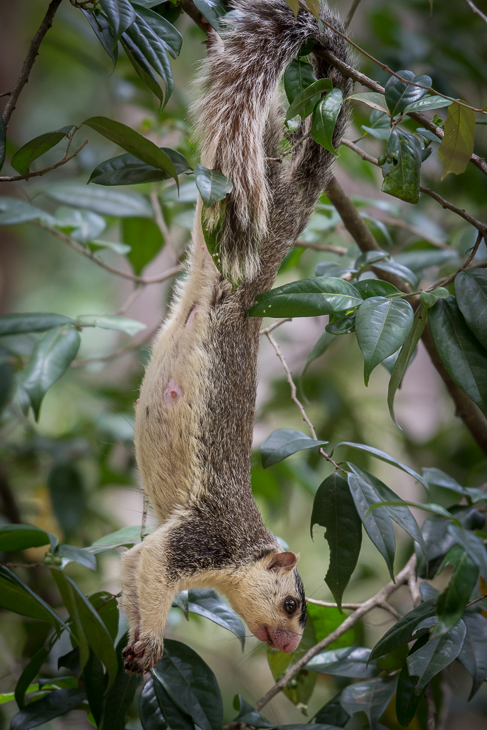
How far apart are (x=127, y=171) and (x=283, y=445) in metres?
0.48

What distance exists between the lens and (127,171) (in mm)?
901

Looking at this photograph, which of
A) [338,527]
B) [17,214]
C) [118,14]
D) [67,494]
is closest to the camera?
[118,14]

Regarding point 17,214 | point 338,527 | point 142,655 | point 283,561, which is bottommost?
point 142,655

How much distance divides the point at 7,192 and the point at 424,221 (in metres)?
1.80

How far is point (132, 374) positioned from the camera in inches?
85.7

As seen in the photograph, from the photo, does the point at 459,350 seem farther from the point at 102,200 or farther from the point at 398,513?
the point at 102,200

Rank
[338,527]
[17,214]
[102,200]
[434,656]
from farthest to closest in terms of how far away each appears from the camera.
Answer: [102,200], [17,214], [338,527], [434,656]

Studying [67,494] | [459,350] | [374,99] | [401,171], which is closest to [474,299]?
[459,350]

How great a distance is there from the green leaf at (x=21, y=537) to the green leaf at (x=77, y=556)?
0.20 ft

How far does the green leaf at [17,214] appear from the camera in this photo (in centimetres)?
129

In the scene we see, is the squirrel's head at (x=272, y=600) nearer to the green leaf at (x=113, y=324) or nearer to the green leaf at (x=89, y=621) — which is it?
the green leaf at (x=89, y=621)

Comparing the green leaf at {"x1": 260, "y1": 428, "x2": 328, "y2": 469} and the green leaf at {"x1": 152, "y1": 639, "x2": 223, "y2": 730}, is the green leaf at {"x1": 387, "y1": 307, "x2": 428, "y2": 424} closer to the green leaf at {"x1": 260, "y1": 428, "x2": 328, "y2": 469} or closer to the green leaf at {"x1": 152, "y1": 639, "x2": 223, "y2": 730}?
the green leaf at {"x1": 260, "y1": 428, "x2": 328, "y2": 469}

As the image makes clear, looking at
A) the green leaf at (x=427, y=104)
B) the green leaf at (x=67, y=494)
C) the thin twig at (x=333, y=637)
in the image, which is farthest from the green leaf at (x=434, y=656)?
the green leaf at (x=67, y=494)

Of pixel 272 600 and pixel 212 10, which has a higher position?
pixel 212 10
